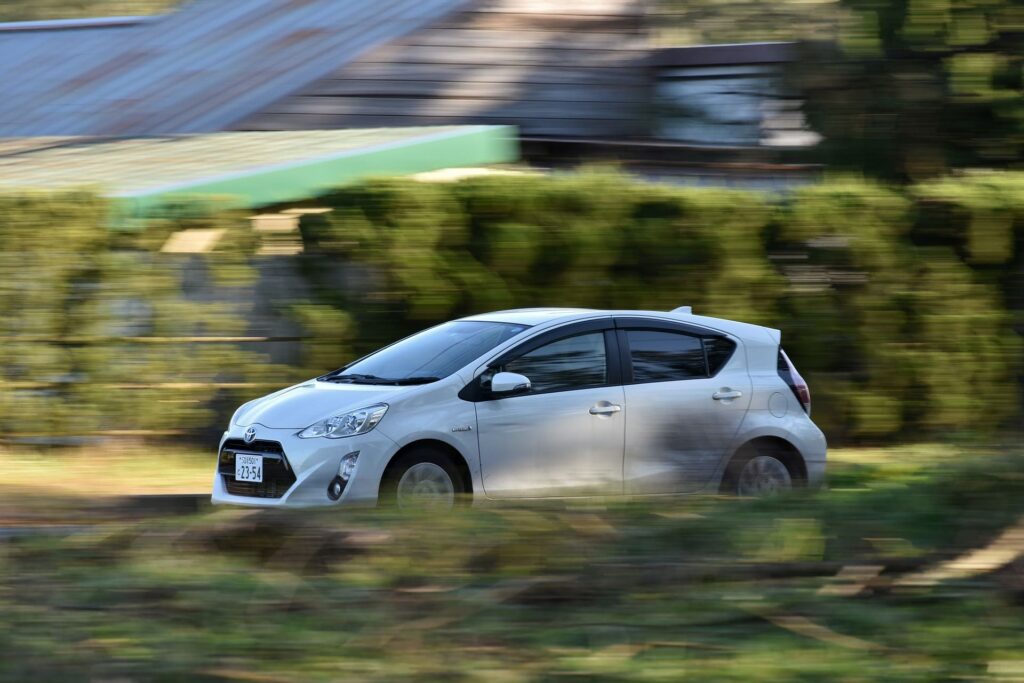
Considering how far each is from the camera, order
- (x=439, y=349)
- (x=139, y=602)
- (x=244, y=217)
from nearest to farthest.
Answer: (x=139, y=602), (x=439, y=349), (x=244, y=217)

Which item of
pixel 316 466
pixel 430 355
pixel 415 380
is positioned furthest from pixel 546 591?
pixel 430 355

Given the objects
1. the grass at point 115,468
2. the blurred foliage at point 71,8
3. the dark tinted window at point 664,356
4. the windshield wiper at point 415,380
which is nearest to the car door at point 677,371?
the dark tinted window at point 664,356

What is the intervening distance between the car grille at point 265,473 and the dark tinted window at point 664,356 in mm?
2452

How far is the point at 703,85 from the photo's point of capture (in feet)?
57.9

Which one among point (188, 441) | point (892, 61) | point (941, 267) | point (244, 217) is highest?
point (892, 61)

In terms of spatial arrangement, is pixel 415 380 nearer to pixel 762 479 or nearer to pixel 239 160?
pixel 762 479

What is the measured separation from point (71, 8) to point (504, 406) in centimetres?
5551

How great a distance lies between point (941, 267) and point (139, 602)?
1050cm

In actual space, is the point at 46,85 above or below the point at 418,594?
above

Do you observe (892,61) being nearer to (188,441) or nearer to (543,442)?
(543,442)

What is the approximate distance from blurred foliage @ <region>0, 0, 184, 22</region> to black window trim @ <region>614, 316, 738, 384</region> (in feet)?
165

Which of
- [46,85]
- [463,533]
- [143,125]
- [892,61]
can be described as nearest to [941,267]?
[892,61]

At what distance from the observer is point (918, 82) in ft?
28.9

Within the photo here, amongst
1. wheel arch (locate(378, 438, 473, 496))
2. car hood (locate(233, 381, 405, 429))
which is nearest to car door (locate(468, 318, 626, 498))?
wheel arch (locate(378, 438, 473, 496))
